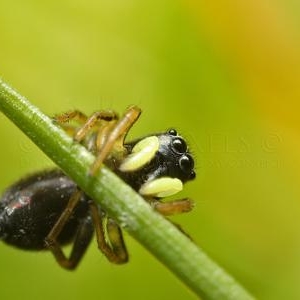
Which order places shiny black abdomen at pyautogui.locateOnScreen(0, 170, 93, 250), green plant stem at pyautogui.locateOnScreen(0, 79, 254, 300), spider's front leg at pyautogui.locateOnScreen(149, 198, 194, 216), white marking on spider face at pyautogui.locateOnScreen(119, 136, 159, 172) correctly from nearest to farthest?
green plant stem at pyautogui.locateOnScreen(0, 79, 254, 300)
spider's front leg at pyautogui.locateOnScreen(149, 198, 194, 216)
white marking on spider face at pyautogui.locateOnScreen(119, 136, 159, 172)
shiny black abdomen at pyautogui.locateOnScreen(0, 170, 93, 250)

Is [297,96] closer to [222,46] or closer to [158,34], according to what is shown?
[222,46]

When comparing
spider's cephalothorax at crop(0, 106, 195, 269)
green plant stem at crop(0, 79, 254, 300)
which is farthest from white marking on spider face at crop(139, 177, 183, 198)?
green plant stem at crop(0, 79, 254, 300)

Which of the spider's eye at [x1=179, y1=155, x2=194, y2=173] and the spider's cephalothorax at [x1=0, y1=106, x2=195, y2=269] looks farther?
the spider's eye at [x1=179, y1=155, x2=194, y2=173]

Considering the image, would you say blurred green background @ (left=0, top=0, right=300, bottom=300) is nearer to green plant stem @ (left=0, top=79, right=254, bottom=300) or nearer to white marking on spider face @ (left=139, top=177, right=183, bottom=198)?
white marking on spider face @ (left=139, top=177, right=183, bottom=198)

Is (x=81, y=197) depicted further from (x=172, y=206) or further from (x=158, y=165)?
(x=172, y=206)

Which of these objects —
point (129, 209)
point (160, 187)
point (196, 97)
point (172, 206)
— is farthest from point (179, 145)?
point (196, 97)

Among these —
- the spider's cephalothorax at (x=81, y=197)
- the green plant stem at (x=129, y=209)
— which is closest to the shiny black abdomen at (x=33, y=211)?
the spider's cephalothorax at (x=81, y=197)

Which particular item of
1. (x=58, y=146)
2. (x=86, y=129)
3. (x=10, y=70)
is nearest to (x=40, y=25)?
(x=10, y=70)

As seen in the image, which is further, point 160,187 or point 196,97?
point 196,97
